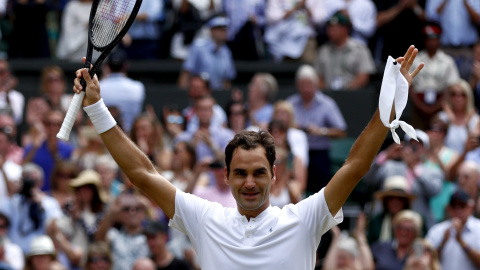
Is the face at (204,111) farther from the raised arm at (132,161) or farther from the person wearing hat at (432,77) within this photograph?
the raised arm at (132,161)

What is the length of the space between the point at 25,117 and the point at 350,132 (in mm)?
3975

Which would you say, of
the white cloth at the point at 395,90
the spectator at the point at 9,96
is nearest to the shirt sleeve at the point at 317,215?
the white cloth at the point at 395,90

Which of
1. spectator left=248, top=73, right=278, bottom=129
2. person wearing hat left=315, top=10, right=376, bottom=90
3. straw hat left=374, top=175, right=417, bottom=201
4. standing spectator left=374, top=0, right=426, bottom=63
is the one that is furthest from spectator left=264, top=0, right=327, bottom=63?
straw hat left=374, top=175, right=417, bottom=201

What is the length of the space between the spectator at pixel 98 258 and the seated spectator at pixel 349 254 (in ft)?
6.10

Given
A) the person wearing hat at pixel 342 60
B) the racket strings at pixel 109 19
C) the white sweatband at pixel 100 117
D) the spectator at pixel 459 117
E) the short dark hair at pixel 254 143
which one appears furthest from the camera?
the person wearing hat at pixel 342 60

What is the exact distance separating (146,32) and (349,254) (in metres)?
6.55

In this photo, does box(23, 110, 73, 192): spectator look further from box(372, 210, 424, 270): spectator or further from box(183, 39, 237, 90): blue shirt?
box(372, 210, 424, 270): spectator

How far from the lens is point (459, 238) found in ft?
33.3

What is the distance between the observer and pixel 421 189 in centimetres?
1105

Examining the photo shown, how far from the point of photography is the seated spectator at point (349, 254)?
9820 millimetres

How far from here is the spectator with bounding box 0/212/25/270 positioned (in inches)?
399

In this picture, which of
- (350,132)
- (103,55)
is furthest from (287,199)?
(103,55)

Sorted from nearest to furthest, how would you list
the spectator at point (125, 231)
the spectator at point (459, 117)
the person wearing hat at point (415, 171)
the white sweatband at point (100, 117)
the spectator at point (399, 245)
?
the white sweatband at point (100, 117)
the spectator at point (399, 245)
the spectator at point (125, 231)
the person wearing hat at point (415, 171)
the spectator at point (459, 117)

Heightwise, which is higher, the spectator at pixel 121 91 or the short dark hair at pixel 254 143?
the short dark hair at pixel 254 143
